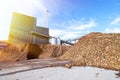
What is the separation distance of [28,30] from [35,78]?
15055 millimetres

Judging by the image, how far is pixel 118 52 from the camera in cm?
966

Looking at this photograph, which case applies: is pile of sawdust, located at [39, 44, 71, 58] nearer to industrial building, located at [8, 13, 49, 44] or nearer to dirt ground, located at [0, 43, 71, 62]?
dirt ground, located at [0, 43, 71, 62]

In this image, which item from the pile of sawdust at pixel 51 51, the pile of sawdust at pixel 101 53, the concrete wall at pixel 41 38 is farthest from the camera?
the concrete wall at pixel 41 38

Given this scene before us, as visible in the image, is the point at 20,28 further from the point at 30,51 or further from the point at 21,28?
the point at 30,51

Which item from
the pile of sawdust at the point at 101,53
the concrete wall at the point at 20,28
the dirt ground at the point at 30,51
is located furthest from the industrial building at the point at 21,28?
the pile of sawdust at the point at 101,53

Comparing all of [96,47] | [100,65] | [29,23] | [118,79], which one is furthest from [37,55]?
[118,79]

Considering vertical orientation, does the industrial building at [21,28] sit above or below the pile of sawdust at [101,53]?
above


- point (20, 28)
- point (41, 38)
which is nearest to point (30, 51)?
point (20, 28)

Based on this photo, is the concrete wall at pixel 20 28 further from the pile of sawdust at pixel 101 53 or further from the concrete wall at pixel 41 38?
the pile of sawdust at pixel 101 53

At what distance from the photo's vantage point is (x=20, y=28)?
19.6m

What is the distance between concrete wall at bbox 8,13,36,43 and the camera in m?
18.8

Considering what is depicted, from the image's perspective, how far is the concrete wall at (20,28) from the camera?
61.6ft

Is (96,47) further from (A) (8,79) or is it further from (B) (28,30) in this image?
(B) (28,30)

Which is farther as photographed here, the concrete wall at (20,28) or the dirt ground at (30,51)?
the concrete wall at (20,28)
